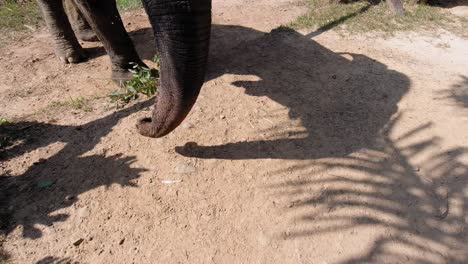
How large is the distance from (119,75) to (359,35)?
3.24 m

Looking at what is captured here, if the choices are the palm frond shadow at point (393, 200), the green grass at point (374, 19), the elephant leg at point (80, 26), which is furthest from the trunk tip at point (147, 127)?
the green grass at point (374, 19)

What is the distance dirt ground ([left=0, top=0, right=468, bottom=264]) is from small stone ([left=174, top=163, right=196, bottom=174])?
1 cm

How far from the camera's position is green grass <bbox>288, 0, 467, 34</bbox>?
5.59 meters

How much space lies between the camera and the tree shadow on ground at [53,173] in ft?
9.43

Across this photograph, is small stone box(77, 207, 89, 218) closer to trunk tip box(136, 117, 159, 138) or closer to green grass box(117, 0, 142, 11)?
trunk tip box(136, 117, 159, 138)

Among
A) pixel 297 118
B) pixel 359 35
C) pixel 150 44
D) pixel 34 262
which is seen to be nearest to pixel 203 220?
pixel 34 262

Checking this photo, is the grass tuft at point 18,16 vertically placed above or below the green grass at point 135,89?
above

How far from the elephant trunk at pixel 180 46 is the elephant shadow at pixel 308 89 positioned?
1.08m

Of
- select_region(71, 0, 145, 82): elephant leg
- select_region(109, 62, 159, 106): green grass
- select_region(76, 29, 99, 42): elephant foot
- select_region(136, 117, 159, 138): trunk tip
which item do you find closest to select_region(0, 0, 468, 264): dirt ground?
select_region(109, 62, 159, 106): green grass

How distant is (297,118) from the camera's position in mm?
3697

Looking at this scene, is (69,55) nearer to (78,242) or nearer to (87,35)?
(87,35)

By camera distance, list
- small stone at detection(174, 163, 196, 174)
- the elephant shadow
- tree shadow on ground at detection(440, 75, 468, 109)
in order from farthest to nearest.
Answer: tree shadow on ground at detection(440, 75, 468, 109), the elephant shadow, small stone at detection(174, 163, 196, 174)

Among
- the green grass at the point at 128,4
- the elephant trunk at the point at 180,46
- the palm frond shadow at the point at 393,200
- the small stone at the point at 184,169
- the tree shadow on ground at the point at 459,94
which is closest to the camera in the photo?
the elephant trunk at the point at 180,46

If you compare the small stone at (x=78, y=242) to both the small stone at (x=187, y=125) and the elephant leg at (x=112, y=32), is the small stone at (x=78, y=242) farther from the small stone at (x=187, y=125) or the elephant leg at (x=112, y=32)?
the elephant leg at (x=112, y=32)
